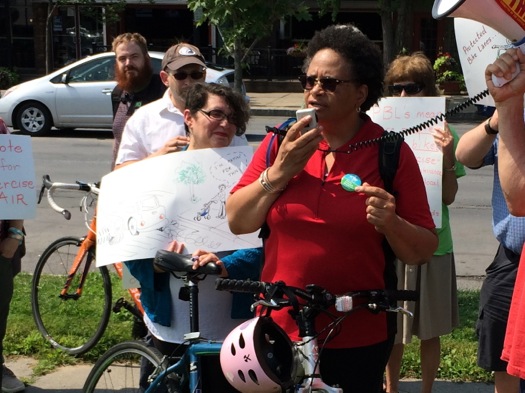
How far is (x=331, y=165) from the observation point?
10.7ft

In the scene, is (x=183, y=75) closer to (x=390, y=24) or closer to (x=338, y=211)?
(x=338, y=211)

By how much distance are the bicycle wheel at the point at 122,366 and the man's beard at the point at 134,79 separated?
6.64 ft

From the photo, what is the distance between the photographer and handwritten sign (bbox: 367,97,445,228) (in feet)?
15.1

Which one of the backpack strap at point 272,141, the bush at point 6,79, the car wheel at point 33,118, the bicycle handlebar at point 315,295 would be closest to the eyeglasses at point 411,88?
the backpack strap at point 272,141

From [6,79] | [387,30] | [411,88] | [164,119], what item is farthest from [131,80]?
[6,79]

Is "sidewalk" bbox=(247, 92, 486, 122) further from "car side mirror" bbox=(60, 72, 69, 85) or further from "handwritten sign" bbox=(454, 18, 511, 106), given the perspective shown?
"handwritten sign" bbox=(454, 18, 511, 106)

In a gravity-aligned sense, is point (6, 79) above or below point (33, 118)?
above

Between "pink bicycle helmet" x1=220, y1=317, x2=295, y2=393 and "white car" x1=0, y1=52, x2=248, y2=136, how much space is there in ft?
45.8

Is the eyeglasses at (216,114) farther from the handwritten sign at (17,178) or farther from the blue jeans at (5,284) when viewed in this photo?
the blue jeans at (5,284)

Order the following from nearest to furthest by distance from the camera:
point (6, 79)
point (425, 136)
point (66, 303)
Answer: point (425, 136) < point (66, 303) < point (6, 79)

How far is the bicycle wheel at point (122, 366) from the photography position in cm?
386

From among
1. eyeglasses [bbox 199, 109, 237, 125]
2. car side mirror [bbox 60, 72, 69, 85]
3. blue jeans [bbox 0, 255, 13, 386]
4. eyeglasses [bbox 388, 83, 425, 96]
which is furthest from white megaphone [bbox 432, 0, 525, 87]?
car side mirror [bbox 60, 72, 69, 85]

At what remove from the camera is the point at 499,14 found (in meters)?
2.56

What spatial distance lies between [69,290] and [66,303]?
27 centimetres
